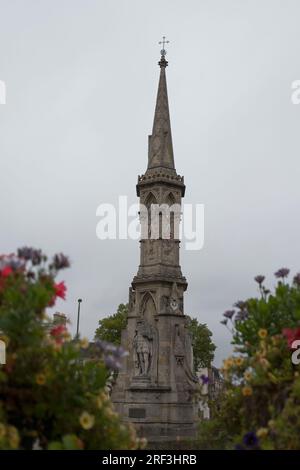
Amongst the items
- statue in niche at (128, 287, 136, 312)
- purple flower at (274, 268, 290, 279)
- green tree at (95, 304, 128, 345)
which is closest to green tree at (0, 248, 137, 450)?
purple flower at (274, 268, 290, 279)

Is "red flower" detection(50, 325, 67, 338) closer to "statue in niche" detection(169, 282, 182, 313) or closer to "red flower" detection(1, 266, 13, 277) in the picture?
"red flower" detection(1, 266, 13, 277)

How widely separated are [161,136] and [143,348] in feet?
36.4

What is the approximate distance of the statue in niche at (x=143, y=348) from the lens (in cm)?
2303

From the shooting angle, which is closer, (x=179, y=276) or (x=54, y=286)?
(x=54, y=286)

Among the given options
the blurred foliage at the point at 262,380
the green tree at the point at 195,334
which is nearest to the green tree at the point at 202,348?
the green tree at the point at 195,334

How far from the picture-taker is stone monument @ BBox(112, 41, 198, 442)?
22297 mm

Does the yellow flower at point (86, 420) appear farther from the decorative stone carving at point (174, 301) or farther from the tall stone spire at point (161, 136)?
the tall stone spire at point (161, 136)

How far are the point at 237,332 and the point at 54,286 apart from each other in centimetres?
333

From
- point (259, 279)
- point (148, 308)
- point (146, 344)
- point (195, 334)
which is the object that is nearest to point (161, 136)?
point (148, 308)

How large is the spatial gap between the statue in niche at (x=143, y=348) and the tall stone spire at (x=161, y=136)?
8.32 meters

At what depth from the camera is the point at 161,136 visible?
89.4 ft

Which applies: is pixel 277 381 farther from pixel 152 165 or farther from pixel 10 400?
pixel 152 165

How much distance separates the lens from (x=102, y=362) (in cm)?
672
